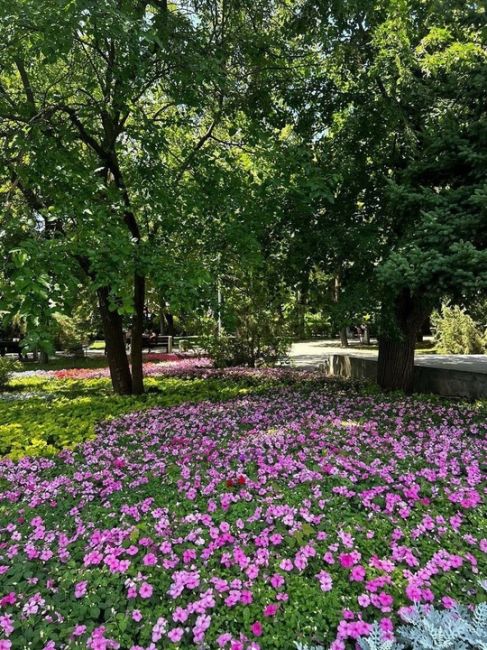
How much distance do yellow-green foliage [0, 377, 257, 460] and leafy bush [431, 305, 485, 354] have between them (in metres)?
10.3

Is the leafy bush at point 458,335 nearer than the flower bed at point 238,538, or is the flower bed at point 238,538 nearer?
the flower bed at point 238,538

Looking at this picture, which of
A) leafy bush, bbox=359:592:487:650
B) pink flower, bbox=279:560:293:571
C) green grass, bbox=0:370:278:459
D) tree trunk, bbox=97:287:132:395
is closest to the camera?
leafy bush, bbox=359:592:487:650

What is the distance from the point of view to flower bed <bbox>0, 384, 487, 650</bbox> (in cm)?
211

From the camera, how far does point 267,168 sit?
6734 mm

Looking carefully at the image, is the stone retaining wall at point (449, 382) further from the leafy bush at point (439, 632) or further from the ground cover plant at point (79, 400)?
the leafy bush at point (439, 632)

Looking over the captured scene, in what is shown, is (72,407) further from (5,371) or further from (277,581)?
(5,371)

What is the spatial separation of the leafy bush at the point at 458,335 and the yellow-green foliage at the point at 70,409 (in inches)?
405

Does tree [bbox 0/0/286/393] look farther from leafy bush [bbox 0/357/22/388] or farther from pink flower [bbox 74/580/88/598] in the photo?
leafy bush [bbox 0/357/22/388]

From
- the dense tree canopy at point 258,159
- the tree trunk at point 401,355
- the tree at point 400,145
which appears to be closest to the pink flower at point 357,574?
the dense tree canopy at point 258,159

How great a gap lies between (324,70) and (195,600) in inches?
269

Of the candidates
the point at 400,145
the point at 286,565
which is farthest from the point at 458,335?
the point at 286,565

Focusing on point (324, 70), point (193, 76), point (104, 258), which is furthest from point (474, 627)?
point (324, 70)

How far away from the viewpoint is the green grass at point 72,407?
184 inches

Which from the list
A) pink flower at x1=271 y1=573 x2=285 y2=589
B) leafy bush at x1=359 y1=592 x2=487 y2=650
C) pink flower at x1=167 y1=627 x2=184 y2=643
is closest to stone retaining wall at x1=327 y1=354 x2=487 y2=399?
leafy bush at x1=359 y1=592 x2=487 y2=650
